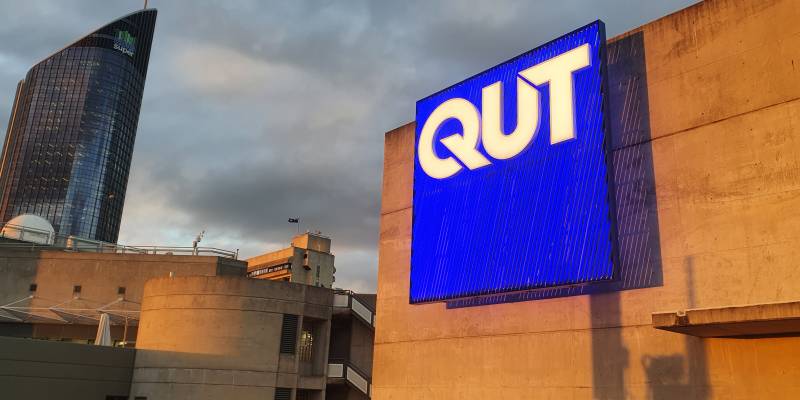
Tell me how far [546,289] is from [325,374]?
26.3 metres

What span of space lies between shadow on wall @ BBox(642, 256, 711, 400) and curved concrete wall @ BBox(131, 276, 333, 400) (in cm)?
2814

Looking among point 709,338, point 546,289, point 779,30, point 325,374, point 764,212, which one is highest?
point 779,30

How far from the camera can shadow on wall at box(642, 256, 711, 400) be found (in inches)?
648

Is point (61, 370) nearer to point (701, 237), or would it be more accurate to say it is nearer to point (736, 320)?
point (701, 237)

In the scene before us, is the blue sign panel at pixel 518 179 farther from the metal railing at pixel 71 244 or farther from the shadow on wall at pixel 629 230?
the metal railing at pixel 71 244

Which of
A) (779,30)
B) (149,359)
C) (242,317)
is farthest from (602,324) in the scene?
(149,359)

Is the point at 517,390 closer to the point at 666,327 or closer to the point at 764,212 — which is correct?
the point at 666,327

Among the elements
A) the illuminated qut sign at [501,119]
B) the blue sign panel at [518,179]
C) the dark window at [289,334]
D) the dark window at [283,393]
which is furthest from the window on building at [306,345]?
the illuminated qut sign at [501,119]

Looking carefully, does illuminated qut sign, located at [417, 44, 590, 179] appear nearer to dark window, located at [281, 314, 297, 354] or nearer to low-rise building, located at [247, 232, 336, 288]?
dark window, located at [281, 314, 297, 354]

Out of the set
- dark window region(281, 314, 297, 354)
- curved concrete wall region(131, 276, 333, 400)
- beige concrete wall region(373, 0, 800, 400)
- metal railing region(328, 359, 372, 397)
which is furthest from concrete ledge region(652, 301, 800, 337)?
metal railing region(328, 359, 372, 397)

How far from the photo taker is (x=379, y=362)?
26.1 m

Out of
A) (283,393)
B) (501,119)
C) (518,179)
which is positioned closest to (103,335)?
(283,393)

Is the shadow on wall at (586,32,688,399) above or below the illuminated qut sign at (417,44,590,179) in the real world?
below

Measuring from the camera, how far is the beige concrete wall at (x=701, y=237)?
15.9 metres
